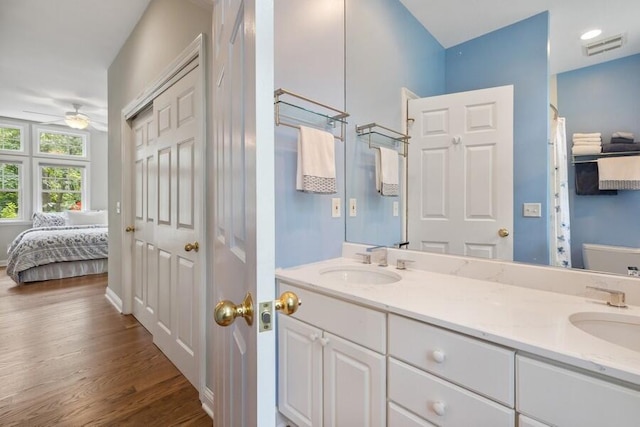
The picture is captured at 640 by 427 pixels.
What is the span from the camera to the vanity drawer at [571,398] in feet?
1.92

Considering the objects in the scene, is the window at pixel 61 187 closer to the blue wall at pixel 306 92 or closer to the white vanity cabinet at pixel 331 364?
the blue wall at pixel 306 92

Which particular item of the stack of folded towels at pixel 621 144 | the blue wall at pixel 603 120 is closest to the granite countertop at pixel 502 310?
the blue wall at pixel 603 120

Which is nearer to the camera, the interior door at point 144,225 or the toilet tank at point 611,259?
the toilet tank at point 611,259

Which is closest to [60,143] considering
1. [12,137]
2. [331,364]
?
[12,137]

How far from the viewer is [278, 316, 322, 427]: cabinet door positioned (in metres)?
1.19

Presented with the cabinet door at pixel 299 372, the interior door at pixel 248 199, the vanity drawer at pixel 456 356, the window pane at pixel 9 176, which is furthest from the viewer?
the window pane at pixel 9 176

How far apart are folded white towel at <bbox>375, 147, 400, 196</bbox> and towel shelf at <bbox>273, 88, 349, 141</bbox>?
10.7 inches

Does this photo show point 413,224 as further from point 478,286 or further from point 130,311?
point 130,311

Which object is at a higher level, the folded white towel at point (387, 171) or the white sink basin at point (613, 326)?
the folded white towel at point (387, 171)

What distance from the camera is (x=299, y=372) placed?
1.27 meters

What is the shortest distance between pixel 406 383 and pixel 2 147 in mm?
7669

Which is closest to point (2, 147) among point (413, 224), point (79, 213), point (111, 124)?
point (79, 213)

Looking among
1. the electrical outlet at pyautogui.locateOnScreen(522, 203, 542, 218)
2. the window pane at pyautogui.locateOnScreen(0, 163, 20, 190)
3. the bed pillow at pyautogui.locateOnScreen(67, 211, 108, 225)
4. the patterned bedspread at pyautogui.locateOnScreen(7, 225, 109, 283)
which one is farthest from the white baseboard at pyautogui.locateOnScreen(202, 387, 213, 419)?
the window pane at pyautogui.locateOnScreen(0, 163, 20, 190)

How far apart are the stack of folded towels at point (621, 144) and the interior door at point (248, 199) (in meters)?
1.11
